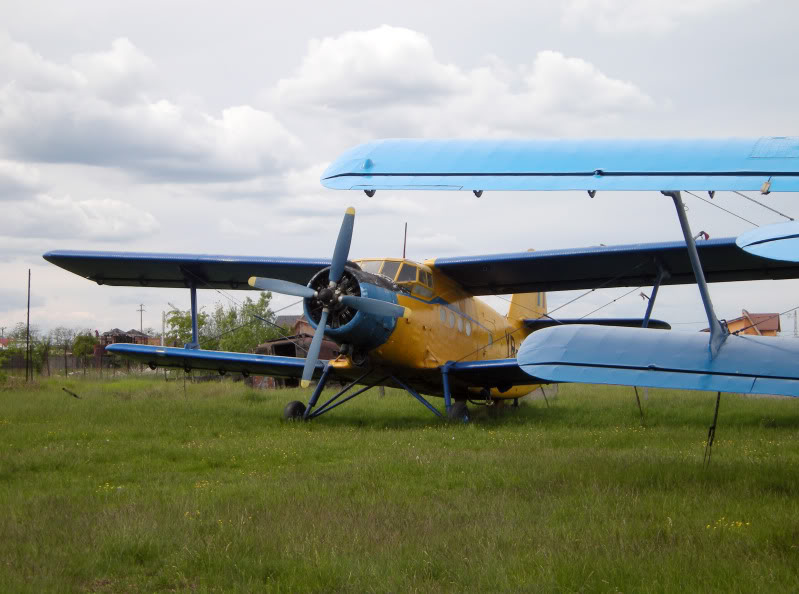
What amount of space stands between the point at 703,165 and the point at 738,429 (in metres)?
9.33

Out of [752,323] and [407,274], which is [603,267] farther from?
[752,323]

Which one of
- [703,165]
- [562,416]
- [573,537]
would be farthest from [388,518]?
[562,416]

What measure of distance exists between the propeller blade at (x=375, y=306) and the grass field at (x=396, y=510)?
210cm

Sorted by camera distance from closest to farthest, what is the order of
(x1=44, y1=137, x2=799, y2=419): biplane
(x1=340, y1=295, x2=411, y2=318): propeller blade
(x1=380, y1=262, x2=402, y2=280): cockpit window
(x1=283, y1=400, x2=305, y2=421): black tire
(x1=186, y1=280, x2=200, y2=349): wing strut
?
(x1=44, y1=137, x2=799, y2=419): biplane
(x1=340, y1=295, x2=411, y2=318): propeller blade
(x1=380, y1=262, x2=402, y2=280): cockpit window
(x1=283, y1=400, x2=305, y2=421): black tire
(x1=186, y1=280, x2=200, y2=349): wing strut

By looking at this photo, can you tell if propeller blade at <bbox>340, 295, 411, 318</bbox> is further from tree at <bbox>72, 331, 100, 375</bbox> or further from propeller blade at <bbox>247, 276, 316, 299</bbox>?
tree at <bbox>72, 331, 100, 375</bbox>

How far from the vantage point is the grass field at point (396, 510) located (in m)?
5.25

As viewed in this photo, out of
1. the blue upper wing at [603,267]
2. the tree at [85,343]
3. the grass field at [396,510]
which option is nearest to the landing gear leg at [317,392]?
the grass field at [396,510]

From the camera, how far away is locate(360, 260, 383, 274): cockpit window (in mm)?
15969

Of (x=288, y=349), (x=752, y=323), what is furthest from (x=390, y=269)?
(x=288, y=349)

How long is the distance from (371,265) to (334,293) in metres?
1.96

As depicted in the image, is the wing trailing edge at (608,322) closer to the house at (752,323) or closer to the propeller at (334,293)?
the house at (752,323)

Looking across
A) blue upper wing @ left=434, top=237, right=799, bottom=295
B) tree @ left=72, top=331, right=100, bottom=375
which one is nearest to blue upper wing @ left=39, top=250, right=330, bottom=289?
blue upper wing @ left=434, top=237, right=799, bottom=295

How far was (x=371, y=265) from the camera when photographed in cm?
1606

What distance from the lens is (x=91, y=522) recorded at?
22.0 feet
